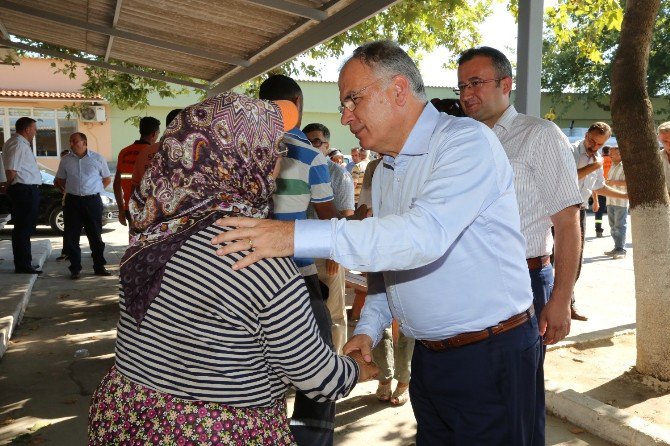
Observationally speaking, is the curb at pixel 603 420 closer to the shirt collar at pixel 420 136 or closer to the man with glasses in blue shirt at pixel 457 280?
the man with glasses in blue shirt at pixel 457 280

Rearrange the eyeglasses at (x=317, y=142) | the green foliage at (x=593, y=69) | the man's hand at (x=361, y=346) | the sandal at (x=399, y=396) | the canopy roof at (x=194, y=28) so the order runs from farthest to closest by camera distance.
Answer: the green foliage at (x=593, y=69) → the eyeglasses at (x=317, y=142) → the canopy roof at (x=194, y=28) → the sandal at (x=399, y=396) → the man's hand at (x=361, y=346)

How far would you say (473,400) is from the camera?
2391mm

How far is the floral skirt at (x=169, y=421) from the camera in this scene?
1.88m

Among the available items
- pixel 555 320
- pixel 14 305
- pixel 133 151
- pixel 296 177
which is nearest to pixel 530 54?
pixel 296 177

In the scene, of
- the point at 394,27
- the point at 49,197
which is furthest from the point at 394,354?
the point at 49,197

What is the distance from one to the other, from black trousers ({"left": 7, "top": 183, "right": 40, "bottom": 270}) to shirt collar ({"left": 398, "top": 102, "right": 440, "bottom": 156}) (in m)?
8.85

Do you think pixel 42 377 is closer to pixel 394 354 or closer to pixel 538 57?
pixel 394 354

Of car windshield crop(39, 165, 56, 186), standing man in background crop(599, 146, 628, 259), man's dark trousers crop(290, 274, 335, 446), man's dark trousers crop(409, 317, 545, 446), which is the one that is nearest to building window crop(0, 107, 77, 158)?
car windshield crop(39, 165, 56, 186)

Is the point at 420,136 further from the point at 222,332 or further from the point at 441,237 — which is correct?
the point at 222,332

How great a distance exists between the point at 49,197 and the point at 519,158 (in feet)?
47.8

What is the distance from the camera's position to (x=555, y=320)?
3.28m

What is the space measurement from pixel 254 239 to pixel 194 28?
6.70 m

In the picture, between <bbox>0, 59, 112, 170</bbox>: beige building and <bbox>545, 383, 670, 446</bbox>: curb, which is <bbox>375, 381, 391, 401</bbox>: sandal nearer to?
<bbox>545, 383, 670, 446</bbox>: curb

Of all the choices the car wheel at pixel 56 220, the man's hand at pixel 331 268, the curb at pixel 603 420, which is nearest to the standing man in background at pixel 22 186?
the car wheel at pixel 56 220
